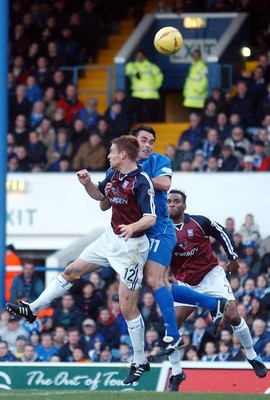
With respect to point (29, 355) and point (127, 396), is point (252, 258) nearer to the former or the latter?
point (29, 355)

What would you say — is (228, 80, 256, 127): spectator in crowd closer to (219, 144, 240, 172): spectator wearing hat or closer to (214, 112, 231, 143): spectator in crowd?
(214, 112, 231, 143): spectator in crowd

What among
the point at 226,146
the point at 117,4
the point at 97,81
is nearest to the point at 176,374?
the point at 226,146

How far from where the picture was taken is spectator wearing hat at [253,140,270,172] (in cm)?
1920

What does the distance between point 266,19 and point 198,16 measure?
3.42 ft

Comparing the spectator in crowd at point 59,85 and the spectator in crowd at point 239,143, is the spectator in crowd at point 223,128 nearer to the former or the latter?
the spectator in crowd at point 239,143

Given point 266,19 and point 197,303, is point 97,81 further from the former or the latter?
point 197,303

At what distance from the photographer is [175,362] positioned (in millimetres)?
12023

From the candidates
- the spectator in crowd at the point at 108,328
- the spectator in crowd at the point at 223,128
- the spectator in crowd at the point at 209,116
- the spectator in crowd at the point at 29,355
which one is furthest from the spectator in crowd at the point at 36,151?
the spectator in crowd at the point at 29,355

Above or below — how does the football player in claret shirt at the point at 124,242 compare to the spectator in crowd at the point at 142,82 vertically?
below

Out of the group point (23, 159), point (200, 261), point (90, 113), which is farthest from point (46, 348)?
point (90, 113)

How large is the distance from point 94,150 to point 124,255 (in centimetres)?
858

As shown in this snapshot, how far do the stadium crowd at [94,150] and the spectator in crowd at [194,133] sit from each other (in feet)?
0.04

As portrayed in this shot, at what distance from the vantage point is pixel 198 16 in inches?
892

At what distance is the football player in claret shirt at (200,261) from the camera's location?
493 inches
